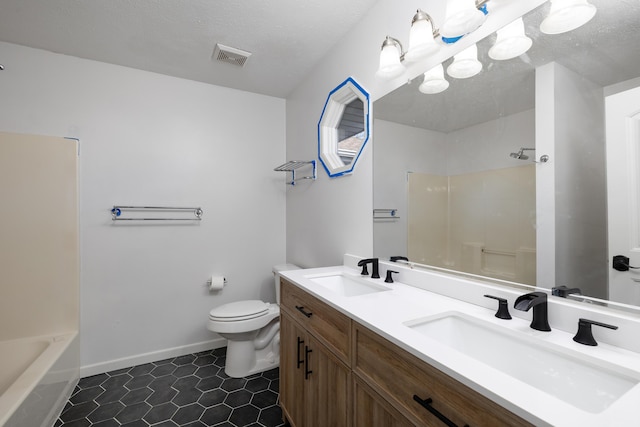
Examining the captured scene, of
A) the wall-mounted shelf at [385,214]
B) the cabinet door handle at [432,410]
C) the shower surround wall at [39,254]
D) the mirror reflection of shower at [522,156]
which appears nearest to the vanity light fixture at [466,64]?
the mirror reflection of shower at [522,156]

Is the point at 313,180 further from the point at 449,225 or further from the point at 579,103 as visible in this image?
the point at 579,103

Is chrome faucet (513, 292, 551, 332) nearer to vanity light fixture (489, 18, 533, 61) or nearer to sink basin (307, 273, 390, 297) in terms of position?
sink basin (307, 273, 390, 297)

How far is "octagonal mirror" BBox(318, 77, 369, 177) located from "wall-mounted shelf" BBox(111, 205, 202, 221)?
1.26 meters

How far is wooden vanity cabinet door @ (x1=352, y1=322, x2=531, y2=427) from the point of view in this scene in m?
0.59

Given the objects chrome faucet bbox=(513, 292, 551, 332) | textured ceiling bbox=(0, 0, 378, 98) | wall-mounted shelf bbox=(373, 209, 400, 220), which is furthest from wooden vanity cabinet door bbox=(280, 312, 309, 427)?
textured ceiling bbox=(0, 0, 378, 98)

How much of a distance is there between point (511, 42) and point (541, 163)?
46 centimetres

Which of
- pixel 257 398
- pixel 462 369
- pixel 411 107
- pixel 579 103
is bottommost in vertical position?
pixel 257 398

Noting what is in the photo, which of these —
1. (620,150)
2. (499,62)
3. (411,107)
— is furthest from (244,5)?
(620,150)

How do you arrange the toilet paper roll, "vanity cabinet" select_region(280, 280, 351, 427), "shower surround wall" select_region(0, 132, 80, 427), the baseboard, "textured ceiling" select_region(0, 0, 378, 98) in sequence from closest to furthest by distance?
"vanity cabinet" select_region(280, 280, 351, 427)
"textured ceiling" select_region(0, 0, 378, 98)
"shower surround wall" select_region(0, 132, 80, 427)
the baseboard
the toilet paper roll

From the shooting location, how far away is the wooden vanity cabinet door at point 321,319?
1075 mm

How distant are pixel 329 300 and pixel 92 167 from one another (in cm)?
224

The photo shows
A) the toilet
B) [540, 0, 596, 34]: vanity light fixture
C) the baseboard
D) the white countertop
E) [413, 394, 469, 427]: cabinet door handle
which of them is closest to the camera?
the white countertop

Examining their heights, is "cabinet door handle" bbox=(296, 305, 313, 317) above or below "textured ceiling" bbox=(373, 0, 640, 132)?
below

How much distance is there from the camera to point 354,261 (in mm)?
1870
